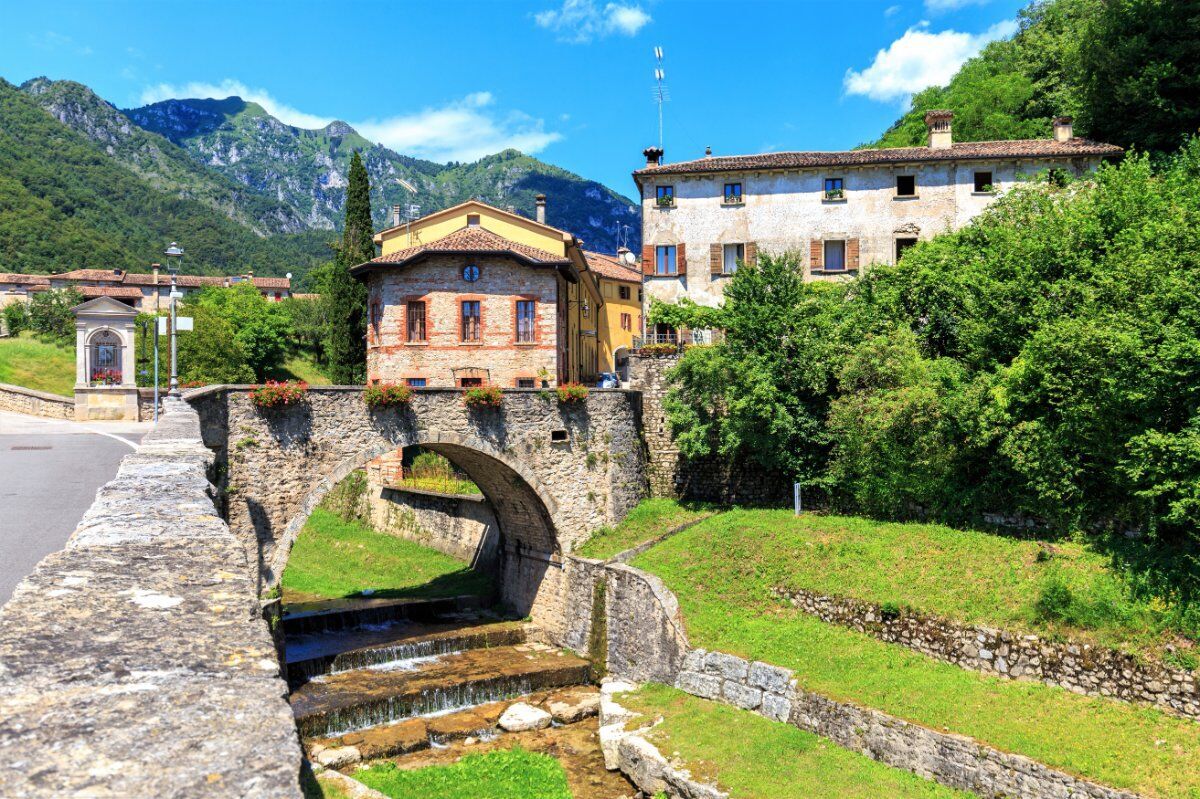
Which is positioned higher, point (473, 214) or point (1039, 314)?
point (473, 214)

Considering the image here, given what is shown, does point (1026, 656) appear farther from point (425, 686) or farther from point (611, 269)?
point (611, 269)

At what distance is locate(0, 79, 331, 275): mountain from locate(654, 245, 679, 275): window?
10107cm

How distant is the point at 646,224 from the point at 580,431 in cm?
1248

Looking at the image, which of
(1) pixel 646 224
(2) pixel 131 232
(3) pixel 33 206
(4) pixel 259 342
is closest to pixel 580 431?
(1) pixel 646 224

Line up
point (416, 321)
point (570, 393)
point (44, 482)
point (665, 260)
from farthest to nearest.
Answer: point (665, 260) < point (416, 321) < point (570, 393) < point (44, 482)

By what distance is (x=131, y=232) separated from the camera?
5364 inches

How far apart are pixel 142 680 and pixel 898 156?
38.6 m

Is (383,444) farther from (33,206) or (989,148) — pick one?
(33,206)

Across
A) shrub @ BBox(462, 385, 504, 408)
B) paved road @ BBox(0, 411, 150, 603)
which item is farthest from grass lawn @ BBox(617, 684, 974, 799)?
paved road @ BBox(0, 411, 150, 603)

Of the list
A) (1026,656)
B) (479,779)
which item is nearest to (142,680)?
(479,779)

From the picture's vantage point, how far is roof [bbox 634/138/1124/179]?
35.0 meters

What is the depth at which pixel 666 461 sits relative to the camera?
3300cm

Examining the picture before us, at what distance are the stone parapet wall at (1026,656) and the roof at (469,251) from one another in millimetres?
19829

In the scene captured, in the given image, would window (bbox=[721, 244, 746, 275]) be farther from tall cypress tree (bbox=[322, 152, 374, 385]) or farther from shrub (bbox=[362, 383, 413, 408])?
tall cypress tree (bbox=[322, 152, 374, 385])
